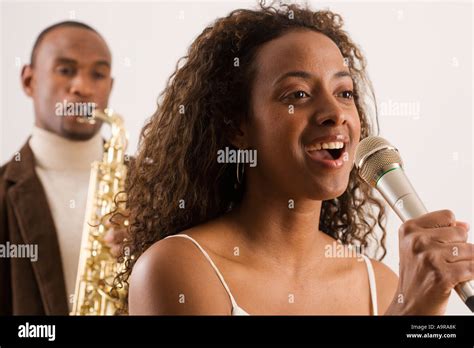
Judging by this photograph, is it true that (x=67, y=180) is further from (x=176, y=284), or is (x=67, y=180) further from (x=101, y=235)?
(x=176, y=284)

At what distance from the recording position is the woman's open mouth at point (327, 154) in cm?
144

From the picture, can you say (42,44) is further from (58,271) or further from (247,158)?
(247,158)

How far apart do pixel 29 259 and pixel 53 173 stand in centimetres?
35

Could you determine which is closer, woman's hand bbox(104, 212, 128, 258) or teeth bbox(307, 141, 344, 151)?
teeth bbox(307, 141, 344, 151)

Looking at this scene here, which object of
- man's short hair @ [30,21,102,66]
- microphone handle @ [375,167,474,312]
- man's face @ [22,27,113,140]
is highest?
man's short hair @ [30,21,102,66]

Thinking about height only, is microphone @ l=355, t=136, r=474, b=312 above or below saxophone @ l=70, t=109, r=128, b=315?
below

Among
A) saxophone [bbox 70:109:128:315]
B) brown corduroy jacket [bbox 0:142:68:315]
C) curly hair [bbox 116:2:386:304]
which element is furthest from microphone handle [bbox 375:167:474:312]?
brown corduroy jacket [bbox 0:142:68:315]

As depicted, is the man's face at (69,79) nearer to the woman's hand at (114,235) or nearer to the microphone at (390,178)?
the woman's hand at (114,235)

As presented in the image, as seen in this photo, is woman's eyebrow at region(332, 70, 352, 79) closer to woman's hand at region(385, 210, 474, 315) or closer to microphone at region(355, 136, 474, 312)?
microphone at region(355, 136, 474, 312)

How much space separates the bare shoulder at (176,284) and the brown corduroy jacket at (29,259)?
3.96 feet

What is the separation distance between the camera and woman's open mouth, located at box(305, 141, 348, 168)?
1.44 metres

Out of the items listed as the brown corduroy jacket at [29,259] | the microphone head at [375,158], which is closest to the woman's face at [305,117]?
the microphone head at [375,158]

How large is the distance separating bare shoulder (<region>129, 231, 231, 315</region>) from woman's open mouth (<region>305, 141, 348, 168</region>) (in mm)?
261
